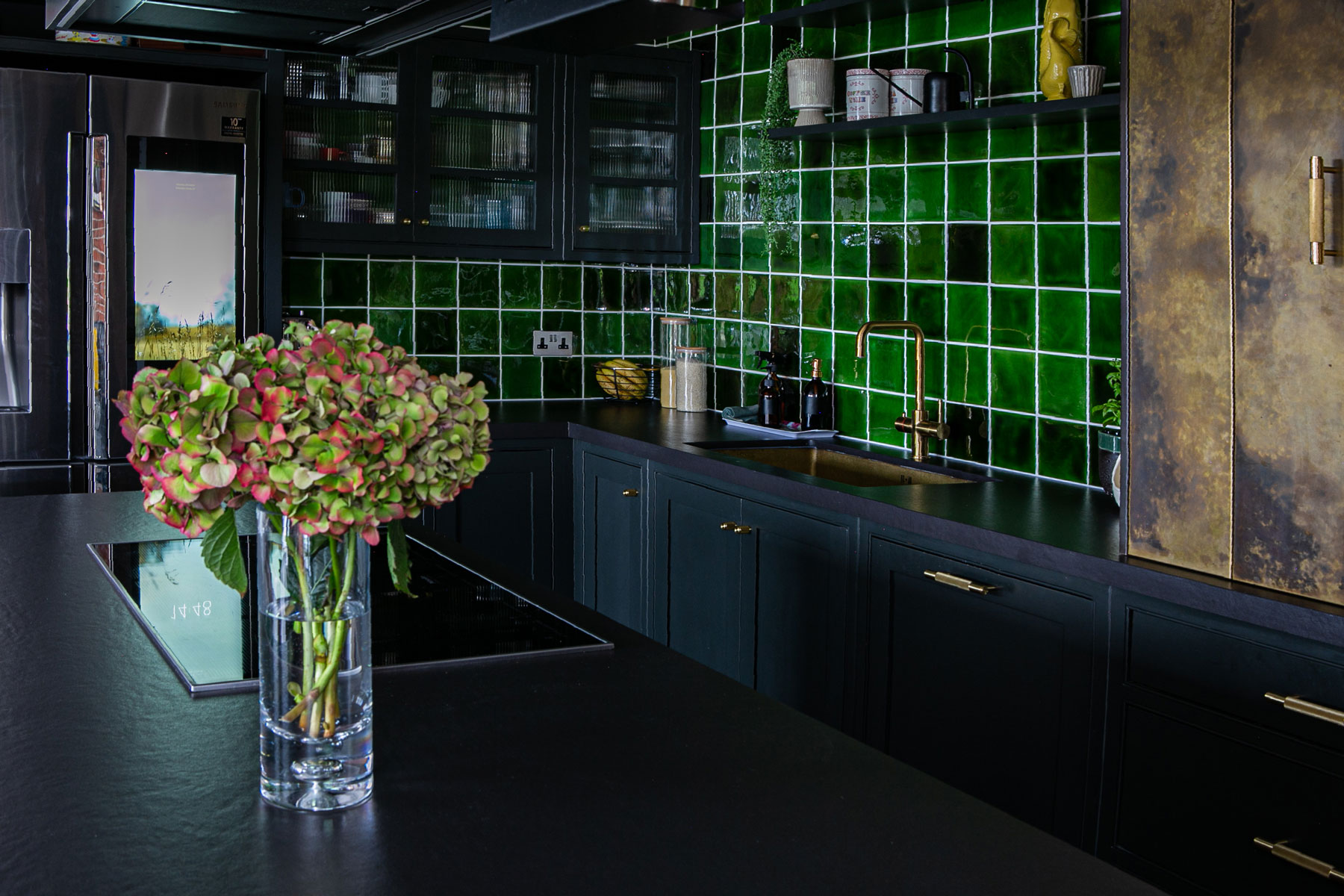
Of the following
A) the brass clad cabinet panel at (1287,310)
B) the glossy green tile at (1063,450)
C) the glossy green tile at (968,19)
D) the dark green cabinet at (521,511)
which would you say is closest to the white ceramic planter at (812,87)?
the glossy green tile at (968,19)

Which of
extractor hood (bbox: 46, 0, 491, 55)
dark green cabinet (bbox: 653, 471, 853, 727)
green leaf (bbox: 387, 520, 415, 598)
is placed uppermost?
extractor hood (bbox: 46, 0, 491, 55)

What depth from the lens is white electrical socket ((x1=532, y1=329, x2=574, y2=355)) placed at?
489 centimetres

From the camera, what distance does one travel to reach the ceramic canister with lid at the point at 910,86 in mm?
3404

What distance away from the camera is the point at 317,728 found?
118 centimetres

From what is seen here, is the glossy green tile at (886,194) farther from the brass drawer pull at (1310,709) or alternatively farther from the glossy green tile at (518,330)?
the brass drawer pull at (1310,709)

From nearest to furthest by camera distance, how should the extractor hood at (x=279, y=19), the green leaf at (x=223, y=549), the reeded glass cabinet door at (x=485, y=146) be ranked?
the green leaf at (x=223, y=549)
the extractor hood at (x=279, y=19)
the reeded glass cabinet door at (x=485, y=146)

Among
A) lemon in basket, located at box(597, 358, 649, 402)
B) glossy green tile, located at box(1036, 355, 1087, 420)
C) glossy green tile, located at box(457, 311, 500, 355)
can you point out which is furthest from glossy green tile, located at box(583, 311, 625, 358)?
glossy green tile, located at box(1036, 355, 1087, 420)

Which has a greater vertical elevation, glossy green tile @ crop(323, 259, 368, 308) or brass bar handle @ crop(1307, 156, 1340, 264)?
glossy green tile @ crop(323, 259, 368, 308)

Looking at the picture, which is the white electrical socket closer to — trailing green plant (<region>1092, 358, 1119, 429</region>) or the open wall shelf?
the open wall shelf

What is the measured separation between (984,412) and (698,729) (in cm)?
217

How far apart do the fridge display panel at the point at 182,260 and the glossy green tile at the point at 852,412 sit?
178 cm

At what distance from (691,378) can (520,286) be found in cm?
76

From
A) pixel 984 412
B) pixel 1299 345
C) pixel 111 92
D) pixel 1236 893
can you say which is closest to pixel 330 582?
pixel 1299 345

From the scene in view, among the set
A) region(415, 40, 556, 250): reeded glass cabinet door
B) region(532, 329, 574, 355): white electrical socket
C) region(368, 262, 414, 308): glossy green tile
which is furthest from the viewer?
region(532, 329, 574, 355): white electrical socket
